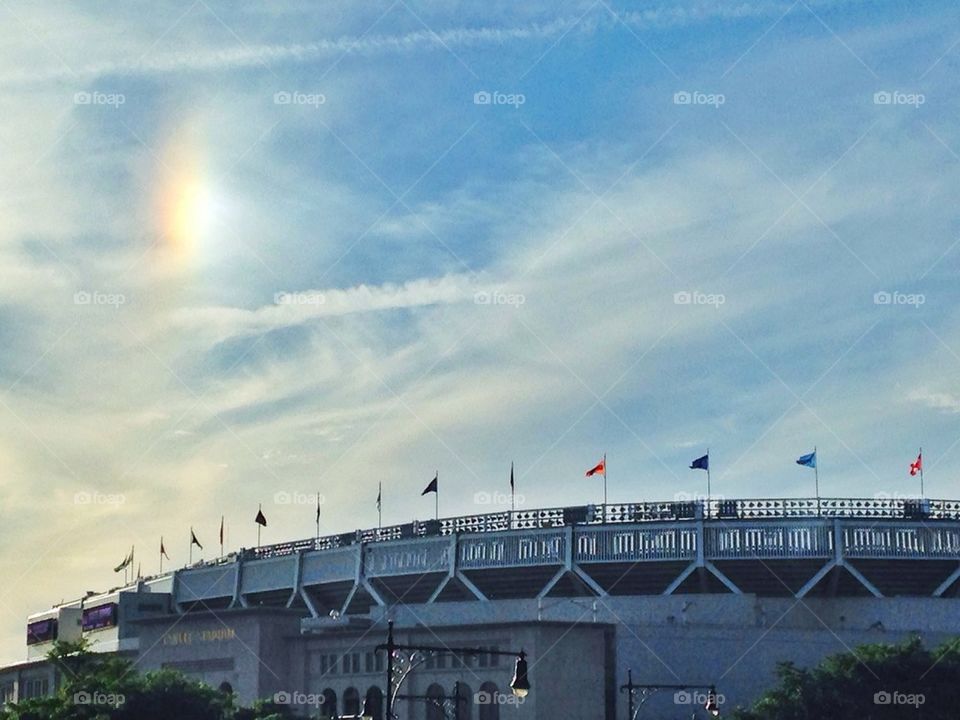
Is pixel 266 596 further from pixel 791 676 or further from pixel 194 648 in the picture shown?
pixel 791 676

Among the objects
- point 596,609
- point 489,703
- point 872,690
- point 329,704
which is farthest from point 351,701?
point 872,690

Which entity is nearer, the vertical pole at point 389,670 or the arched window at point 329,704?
the vertical pole at point 389,670

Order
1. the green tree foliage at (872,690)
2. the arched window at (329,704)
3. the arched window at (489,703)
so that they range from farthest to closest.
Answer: the arched window at (329,704), the arched window at (489,703), the green tree foliage at (872,690)

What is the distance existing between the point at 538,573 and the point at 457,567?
20.7 feet

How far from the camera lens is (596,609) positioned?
4338 inches

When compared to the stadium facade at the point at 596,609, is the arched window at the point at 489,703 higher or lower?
lower

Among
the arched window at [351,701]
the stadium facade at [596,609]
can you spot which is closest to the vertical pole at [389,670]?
the stadium facade at [596,609]

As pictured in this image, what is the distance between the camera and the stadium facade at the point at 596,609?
101688 mm

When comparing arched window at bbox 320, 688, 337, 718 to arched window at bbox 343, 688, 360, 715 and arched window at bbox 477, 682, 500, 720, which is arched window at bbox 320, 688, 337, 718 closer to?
arched window at bbox 343, 688, 360, 715

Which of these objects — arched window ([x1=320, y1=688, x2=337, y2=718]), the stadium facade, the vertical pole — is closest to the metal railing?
the stadium facade

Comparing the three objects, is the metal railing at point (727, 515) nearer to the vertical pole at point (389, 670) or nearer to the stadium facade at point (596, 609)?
the stadium facade at point (596, 609)

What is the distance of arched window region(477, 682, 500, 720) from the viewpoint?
327 ft

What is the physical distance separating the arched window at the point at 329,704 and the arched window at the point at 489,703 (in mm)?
13219

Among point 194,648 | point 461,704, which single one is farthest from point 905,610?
point 194,648
